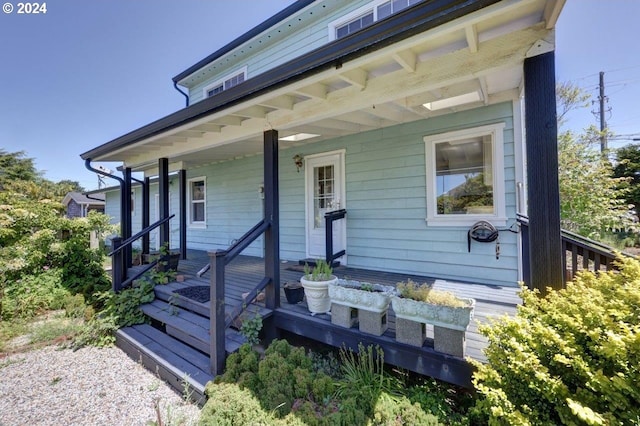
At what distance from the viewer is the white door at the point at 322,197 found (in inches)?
208

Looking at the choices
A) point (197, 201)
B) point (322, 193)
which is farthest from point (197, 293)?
point (197, 201)

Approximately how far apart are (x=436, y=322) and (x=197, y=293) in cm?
348

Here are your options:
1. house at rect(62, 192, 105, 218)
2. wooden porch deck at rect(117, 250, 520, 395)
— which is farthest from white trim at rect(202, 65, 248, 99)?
house at rect(62, 192, 105, 218)

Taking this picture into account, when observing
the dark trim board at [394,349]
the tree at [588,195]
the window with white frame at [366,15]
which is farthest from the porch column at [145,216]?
the tree at [588,195]

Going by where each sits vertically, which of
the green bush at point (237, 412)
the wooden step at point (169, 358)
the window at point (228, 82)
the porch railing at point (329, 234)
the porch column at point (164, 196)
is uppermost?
the window at point (228, 82)

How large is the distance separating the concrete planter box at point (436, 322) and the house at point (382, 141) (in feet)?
1.89

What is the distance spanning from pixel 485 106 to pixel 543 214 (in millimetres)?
2575

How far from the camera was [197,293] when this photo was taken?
4.22m

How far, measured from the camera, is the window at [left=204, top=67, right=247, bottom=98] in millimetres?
7644

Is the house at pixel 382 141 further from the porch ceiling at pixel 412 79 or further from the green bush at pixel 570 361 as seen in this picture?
the green bush at pixel 570 361

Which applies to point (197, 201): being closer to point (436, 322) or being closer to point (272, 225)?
point (272, 225)

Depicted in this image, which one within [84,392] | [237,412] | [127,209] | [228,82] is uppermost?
[228,82]

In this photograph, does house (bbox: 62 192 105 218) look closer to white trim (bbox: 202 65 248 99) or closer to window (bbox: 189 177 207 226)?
window (bbox: 189 177 207 226)

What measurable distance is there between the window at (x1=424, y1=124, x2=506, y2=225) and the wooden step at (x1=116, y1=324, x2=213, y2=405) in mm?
3652
